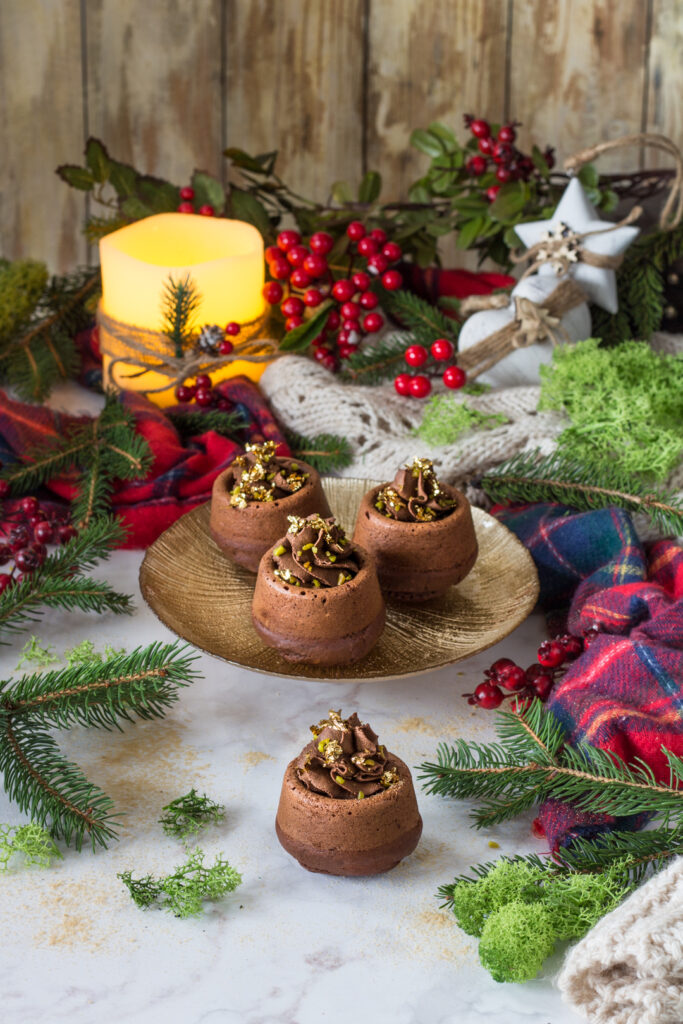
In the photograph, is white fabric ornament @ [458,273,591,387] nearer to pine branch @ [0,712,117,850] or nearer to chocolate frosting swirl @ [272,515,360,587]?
Result: chocolate frosting swirl @ [272,515,360,587]

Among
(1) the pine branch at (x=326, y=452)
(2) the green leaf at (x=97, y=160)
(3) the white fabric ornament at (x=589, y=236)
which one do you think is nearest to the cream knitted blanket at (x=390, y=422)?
(1) the pine branch at (x=326, y=452)

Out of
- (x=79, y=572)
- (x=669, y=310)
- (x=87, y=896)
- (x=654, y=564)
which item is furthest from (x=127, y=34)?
(x=87, y=896)

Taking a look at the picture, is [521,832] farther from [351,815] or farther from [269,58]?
[269,58]

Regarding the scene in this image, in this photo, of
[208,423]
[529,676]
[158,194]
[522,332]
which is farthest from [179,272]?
[529,676]

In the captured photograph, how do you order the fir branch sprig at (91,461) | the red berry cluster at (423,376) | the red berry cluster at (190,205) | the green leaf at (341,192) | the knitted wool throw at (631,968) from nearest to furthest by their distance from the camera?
the knitted wool throw at (631,968), the fir branch sprig at (91,461), the red berry cluster at (423,376), the red berry cluster at (190,205), the green leaf at (341,192)

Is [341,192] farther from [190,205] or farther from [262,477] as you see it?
[262,477]

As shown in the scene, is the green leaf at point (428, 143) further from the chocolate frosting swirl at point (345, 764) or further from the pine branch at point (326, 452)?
the chocolate frosting swirl at point (345, 764)
